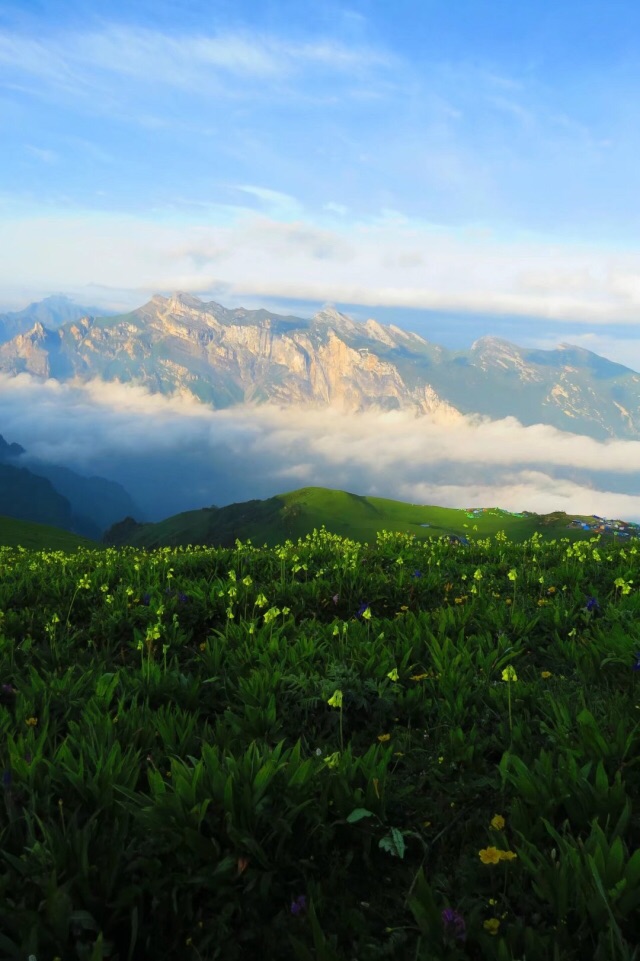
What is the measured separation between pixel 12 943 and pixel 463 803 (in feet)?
8.09

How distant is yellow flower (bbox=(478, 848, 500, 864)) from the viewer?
9.50 ft

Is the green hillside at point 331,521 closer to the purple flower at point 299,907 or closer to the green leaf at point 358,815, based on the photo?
the green leaf at point 358,815

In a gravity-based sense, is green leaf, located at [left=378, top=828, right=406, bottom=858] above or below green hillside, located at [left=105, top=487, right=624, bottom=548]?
above

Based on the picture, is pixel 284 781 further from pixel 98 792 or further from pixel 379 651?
pixel 379 651

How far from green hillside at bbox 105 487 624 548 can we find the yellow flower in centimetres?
8988

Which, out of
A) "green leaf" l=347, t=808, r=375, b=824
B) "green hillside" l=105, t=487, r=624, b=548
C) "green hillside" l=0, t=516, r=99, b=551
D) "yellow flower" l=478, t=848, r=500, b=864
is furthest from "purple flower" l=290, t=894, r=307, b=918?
"green hillside" l=105, t=487, r=624, b=548

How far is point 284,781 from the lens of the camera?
3.51 metres

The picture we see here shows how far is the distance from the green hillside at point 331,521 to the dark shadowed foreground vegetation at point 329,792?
87.6 meters

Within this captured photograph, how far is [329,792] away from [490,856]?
97 centimetres

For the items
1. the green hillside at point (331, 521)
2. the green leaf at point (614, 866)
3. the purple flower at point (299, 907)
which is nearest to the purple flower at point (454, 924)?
the purple flower at point (299, 907)

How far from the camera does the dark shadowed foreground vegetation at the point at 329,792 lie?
2.68m

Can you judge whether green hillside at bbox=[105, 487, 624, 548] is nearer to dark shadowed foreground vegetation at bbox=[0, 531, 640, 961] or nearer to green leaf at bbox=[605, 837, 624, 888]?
dark shadowed foreground vegetation at bbox=[0, 531, 640, 961]

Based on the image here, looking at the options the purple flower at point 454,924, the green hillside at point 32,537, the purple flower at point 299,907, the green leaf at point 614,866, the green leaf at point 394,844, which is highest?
the green leaf at point 614,866

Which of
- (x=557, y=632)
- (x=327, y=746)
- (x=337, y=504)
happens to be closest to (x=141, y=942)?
(x=327, y=746)
